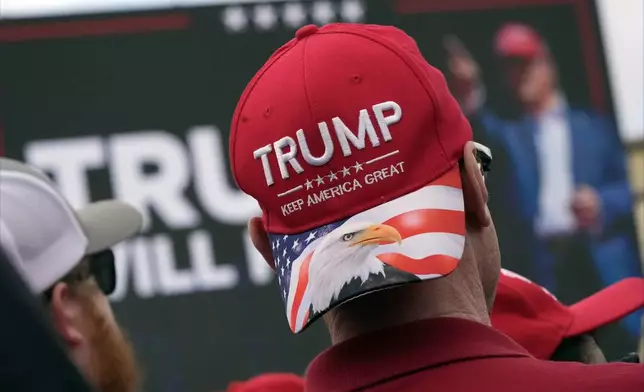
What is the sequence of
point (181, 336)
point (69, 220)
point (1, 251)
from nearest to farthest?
point (1, 251) → point (69, 220) → point (181, 336)

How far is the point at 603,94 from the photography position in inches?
171

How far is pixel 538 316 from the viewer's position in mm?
1573

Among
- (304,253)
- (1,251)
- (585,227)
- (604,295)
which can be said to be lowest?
(585,227)

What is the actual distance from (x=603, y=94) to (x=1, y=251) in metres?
3.98

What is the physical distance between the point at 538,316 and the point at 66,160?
272 cm

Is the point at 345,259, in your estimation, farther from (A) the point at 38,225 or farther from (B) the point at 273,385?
(B) the point at 273,385

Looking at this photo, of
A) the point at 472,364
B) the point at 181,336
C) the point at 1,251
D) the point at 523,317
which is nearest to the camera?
the point at 1,251

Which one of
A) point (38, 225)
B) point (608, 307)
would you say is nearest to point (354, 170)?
point (38, 225)

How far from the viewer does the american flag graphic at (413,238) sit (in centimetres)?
103

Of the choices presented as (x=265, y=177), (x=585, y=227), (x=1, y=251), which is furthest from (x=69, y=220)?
(x=585, y=227)

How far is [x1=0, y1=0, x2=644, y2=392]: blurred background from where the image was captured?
3.93 metres

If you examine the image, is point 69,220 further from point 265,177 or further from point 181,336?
point 181,336

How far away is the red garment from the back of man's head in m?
0.02

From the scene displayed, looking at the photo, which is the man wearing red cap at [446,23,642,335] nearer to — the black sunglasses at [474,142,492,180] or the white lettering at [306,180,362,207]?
the black sunglasses at [474,142,492,180]
